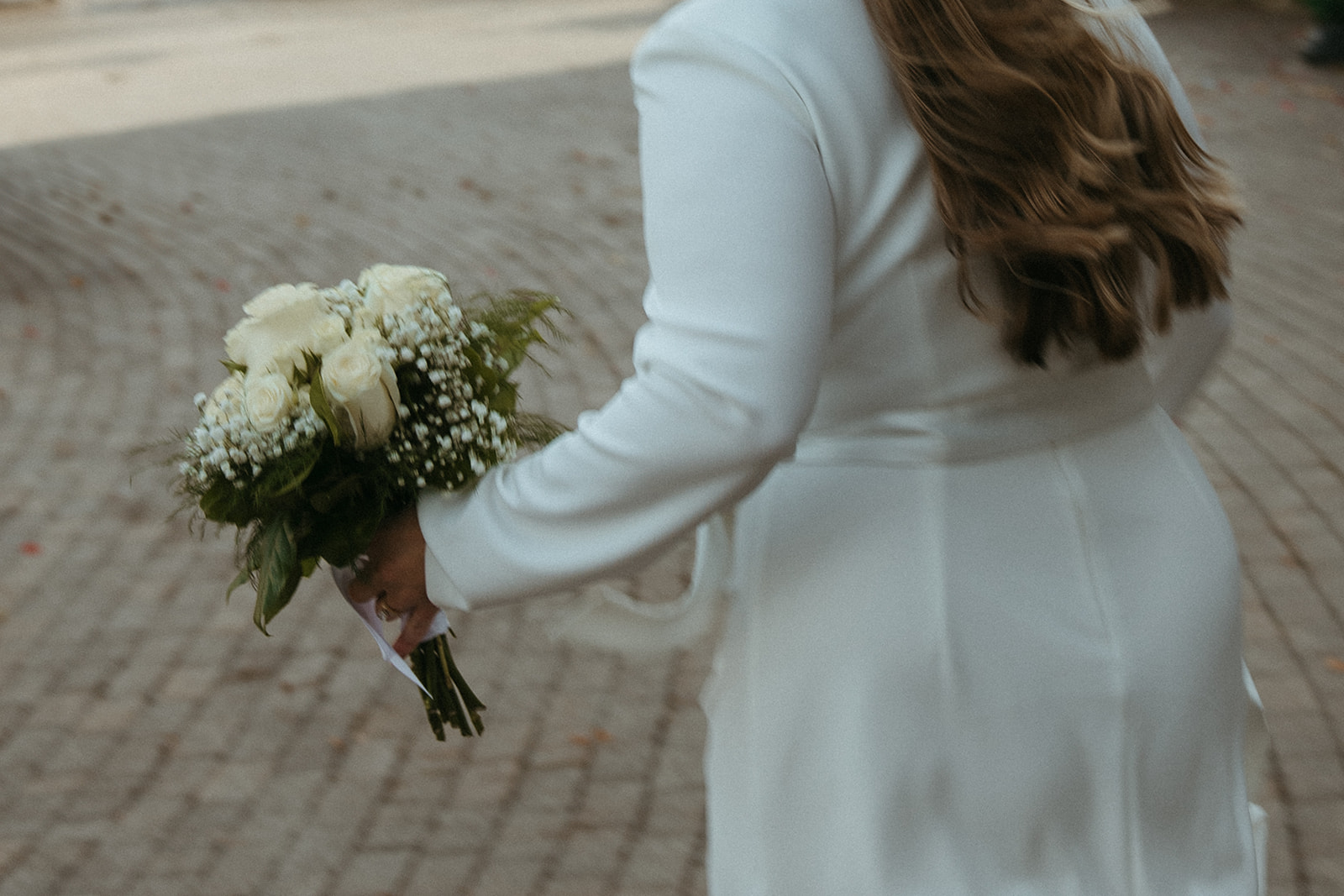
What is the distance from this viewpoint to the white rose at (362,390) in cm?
173

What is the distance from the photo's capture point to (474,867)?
3646mm

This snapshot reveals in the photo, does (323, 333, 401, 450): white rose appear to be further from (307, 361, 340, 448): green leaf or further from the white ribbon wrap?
the white ribbon wrap

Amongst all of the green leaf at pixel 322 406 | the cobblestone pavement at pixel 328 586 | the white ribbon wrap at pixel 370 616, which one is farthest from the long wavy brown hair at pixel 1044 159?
the cobblestone pavement at pixel 328 586

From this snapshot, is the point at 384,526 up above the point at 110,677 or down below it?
above

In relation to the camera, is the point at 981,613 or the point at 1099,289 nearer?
the point at 1099,289

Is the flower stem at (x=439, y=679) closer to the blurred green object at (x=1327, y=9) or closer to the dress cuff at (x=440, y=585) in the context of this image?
the dress cuff at (x=440, y=585)

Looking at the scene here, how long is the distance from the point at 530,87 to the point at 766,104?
12653 millimetres

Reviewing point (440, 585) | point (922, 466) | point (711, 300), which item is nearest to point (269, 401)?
point (440, 585)

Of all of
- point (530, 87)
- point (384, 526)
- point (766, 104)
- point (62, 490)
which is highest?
point (766, 104)

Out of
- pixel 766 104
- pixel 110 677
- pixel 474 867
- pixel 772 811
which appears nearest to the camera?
pixel 766 104

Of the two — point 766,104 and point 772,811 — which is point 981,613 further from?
point 766,104

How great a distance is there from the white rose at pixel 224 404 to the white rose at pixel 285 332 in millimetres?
31

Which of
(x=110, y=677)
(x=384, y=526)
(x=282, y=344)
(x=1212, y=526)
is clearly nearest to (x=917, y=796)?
(x=1212, y=526)

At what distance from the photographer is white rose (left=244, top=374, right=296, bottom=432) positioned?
1.73 m
